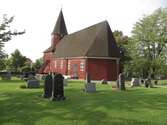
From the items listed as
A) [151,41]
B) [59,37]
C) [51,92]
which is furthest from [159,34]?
[51,92]

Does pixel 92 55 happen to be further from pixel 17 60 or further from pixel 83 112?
pixel 17 60

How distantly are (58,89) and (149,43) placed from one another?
1554 inches

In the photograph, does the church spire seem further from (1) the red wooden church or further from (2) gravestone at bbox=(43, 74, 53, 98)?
(2) gravestone at bbox=(43, 74, 53, 98)

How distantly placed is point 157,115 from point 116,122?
2.14 metres

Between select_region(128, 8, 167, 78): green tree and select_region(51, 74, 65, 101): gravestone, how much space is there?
120 feet

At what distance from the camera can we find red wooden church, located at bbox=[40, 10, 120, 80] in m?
48.8

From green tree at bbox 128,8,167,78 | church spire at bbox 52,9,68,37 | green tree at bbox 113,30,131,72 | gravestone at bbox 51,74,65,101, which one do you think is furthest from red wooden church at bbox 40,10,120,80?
gravestone at bbox 51,74,65,101

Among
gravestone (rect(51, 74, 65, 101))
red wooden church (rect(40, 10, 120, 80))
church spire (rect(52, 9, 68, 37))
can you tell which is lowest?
gravestone (rect(51, 74, 65, 101))

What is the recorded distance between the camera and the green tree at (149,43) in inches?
2116

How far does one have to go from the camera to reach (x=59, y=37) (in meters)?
71.2

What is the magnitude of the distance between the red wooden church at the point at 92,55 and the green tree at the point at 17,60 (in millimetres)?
33801

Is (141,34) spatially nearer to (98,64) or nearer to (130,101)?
(98,64)

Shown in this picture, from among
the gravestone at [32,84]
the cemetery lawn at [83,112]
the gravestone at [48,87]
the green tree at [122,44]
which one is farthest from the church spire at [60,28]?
the cemetery lawn at [83,112]

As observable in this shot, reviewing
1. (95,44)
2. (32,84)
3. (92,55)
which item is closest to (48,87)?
(32,84)
